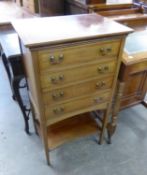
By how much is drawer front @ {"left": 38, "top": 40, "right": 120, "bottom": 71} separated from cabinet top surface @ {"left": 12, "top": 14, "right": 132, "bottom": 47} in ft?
0.19

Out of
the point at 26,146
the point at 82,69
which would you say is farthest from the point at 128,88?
the point at 26,146

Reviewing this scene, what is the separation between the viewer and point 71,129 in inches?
60.0

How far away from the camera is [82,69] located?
104cm

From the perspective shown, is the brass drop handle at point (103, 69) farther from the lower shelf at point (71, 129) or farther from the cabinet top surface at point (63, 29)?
the lower shelf at point (71, 129)

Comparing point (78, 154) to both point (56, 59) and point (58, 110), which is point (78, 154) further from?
point (56, 59)

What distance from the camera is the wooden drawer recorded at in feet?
3.78

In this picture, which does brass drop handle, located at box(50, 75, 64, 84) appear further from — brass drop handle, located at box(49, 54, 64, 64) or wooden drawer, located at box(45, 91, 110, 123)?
wooden drawer, located at box(45, 91, 110, 123)

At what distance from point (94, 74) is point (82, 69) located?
0.11 m

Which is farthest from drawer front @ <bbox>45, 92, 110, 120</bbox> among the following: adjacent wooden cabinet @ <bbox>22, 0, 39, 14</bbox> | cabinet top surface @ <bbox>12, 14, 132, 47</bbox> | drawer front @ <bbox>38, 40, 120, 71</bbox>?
adjacent wooden cabinet @ <bbox>22, 0, 39, 14</bbox>

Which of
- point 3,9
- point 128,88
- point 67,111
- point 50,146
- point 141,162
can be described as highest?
point 3,9

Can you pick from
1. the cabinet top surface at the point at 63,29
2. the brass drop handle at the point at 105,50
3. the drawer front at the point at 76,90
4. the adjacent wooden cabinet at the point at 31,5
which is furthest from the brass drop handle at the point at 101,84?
the adjacent wooden cabinet at the point at 31,5

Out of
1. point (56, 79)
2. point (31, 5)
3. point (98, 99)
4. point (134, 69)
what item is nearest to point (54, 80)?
point (56, 79)

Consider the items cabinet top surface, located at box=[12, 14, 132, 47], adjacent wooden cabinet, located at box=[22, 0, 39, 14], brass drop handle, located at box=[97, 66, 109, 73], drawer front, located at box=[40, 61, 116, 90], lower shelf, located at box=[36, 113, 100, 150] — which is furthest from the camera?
adjacent wooden cabinet, located at box=[22, 0, 39, 14]

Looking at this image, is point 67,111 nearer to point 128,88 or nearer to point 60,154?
point 60,154
